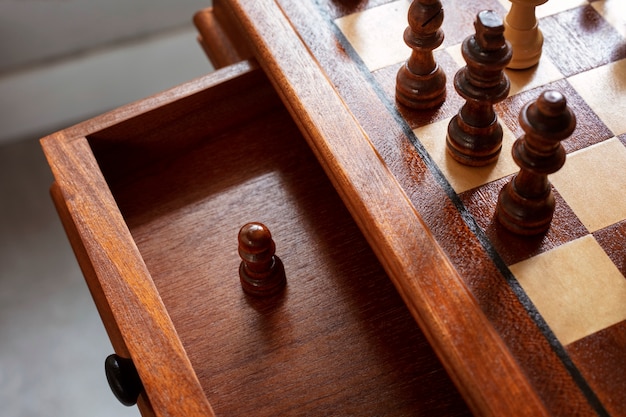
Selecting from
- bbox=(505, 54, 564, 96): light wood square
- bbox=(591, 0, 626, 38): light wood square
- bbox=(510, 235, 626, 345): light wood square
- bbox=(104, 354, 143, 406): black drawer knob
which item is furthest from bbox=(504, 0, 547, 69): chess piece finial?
bbox=(104, 354, 143, 406): black drawer knob

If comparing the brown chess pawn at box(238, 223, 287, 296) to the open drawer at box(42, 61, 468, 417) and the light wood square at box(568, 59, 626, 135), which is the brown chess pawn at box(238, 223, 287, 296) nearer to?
the open drawer at box(42, 61, 468, 417)

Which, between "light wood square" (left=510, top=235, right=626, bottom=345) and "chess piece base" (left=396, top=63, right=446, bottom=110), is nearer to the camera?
"light wood square" (left=510, top=235, right=626, bottom=345)

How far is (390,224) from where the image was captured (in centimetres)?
83

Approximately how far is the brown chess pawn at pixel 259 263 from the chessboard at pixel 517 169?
16cm

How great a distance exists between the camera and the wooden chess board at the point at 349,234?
2.52ft

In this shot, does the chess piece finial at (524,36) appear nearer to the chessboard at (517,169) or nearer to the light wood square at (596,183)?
the chessboard at (517,169)

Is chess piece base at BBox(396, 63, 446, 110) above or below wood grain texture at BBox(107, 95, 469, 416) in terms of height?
above

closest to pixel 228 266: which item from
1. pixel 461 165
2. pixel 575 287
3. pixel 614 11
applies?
pixel 461 165

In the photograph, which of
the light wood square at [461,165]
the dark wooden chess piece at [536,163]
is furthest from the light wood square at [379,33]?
the dark wooden chess piece at [536,163]

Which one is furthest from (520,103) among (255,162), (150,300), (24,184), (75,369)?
(24,184)

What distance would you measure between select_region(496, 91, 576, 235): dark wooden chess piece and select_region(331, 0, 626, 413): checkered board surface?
0.02m

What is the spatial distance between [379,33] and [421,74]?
139 mm

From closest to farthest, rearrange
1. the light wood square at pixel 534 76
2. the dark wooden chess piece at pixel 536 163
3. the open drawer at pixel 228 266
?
the dark wooden chess piece at pixel 536 163, the open drawer at pixel 228 266, the light wood square at pixel 534 76

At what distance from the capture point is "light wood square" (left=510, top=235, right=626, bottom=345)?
2.50 ft
